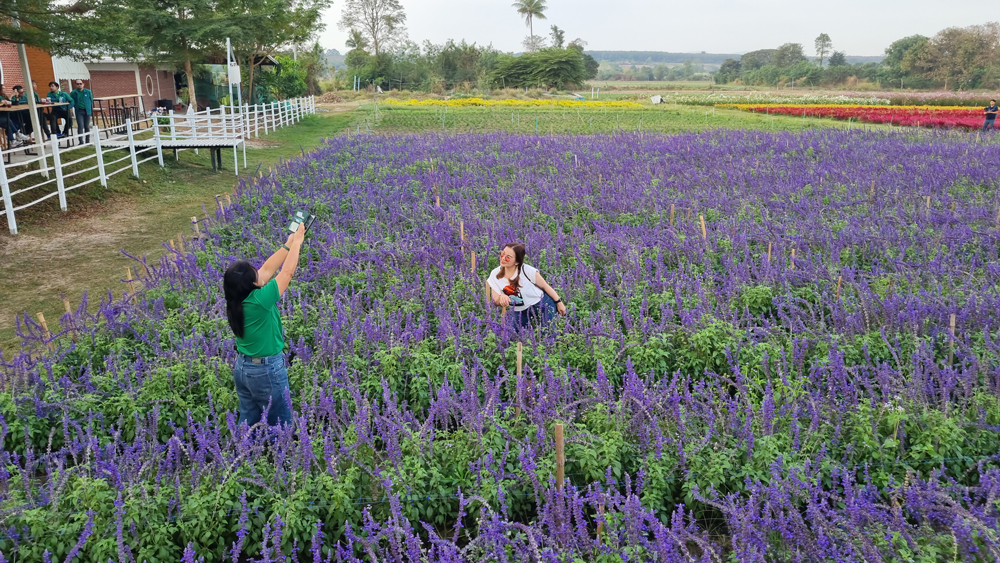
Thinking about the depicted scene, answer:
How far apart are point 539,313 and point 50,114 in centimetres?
1542

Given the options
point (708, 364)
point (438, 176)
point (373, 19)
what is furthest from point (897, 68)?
point (708, 364)

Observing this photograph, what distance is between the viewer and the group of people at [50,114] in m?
14.4

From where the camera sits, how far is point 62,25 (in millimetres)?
12672

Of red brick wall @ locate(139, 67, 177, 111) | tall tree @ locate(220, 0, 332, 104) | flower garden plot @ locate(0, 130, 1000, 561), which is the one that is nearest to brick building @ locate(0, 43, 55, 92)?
tall tree @ locate(220, 0, 332, 104)

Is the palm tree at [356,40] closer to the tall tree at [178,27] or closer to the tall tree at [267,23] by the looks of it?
the tall tree at [267,23]

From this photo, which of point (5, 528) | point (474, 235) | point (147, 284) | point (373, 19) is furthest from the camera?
point (373, 19)

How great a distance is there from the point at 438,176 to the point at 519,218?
392 cm

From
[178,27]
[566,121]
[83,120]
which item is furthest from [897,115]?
[83,120]

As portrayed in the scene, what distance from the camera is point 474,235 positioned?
8.38m

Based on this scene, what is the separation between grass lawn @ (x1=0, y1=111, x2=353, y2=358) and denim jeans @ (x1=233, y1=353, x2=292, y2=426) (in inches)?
127

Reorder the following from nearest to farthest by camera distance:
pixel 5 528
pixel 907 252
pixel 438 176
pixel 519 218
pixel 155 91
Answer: pixel 5 528 < pixel 907 252 < pixel 519 218 < pixel 438 176 < pixel 155 91

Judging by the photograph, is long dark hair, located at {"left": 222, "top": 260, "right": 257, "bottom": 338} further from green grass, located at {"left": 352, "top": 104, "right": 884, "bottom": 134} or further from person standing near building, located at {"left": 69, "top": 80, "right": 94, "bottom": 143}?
green grass, located at {"left": 352, "top": 104, "right": 884, "bottom": 134}

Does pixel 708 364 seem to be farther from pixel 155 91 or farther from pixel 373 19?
pixel 373 19

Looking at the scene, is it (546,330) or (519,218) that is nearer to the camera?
(546,330)
